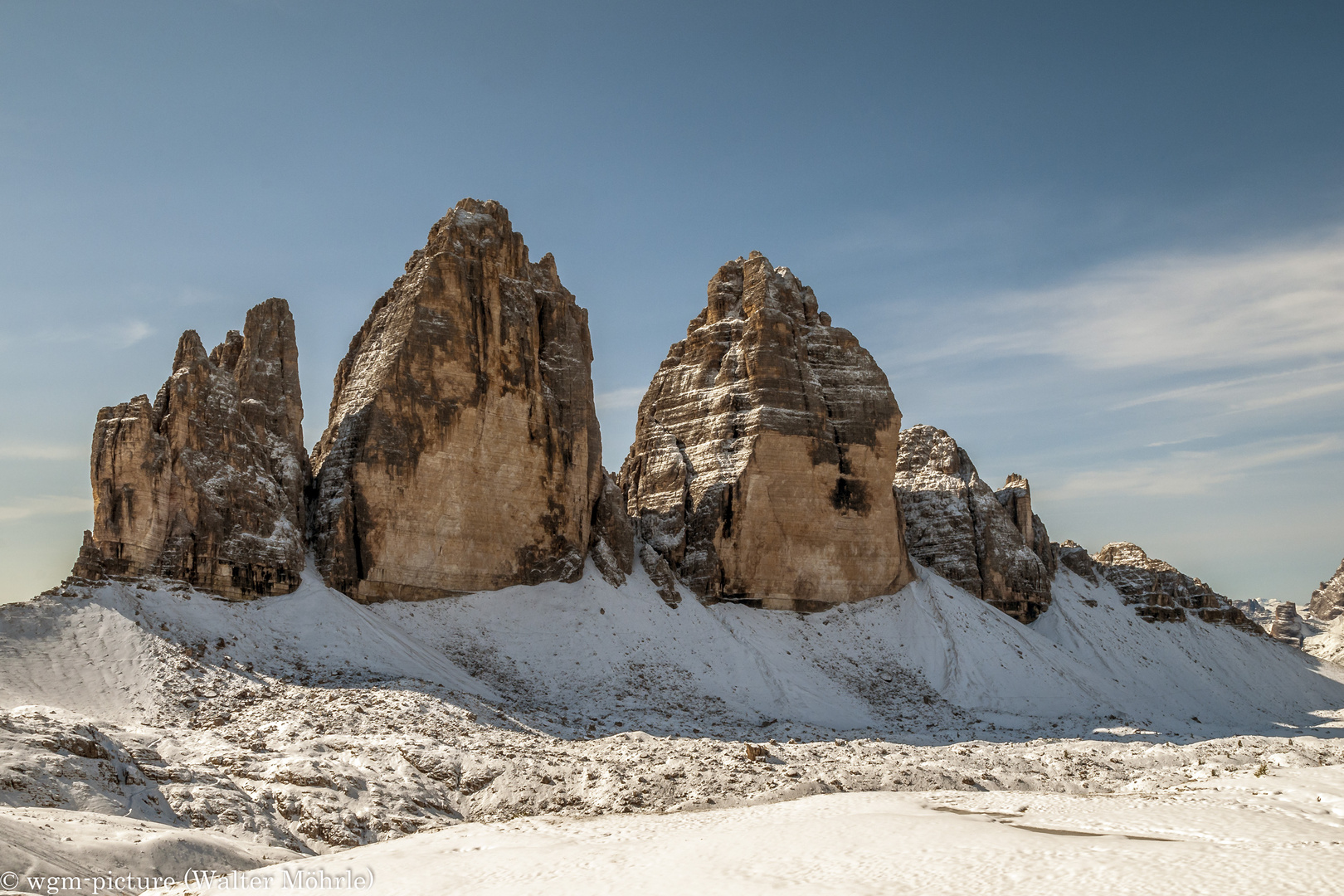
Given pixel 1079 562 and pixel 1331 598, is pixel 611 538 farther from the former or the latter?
pixel 1331 598

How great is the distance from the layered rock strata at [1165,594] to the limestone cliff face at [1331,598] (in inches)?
1612

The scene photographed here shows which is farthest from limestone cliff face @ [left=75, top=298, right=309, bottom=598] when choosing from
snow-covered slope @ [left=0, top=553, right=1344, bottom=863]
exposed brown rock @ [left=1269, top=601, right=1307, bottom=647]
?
exposed brown rock @ [left=1269, top=601, right=1307, bottom=647]

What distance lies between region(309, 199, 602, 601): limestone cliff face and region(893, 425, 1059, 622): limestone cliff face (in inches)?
873

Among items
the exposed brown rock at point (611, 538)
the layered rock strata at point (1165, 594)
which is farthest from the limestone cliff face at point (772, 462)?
the layered rock strata at point (1165, 594)

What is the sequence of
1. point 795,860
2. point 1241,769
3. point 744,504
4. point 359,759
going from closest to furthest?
point 795,860
point 359,759
point 1241,769
point 744,504

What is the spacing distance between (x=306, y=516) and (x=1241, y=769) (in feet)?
105

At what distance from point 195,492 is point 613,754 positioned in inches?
717

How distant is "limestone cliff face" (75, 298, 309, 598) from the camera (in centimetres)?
3356

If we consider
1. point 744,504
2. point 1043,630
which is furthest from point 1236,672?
point 744,504

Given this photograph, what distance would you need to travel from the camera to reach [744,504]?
48938mm

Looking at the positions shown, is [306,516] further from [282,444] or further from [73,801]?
[73,801]

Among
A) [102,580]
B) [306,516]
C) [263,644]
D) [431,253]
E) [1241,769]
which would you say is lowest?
[1241,769]

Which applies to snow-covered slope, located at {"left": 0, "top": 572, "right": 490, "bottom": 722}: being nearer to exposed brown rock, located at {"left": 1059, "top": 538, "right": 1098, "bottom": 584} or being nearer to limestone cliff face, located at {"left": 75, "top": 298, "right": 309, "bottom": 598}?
limestone cliff face, located at {"left": 75, "top": 298, "right": 309, "bottom": 598}

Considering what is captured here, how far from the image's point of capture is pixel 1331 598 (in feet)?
340
